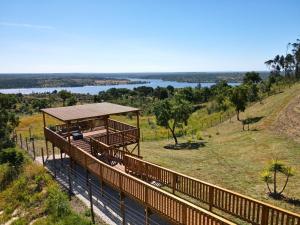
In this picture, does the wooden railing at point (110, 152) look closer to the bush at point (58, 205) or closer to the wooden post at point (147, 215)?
the bush at point (58, 205)

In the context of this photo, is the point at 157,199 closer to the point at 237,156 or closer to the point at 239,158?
the point at 239,158

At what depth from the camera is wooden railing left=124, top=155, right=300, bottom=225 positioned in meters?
8.16

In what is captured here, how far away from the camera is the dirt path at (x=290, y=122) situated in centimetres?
2352

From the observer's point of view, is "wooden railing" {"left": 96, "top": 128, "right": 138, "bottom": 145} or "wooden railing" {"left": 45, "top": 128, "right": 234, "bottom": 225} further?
"wooden railing" {"left": 96, "top": 128, "right": 138, "bottom": 145}

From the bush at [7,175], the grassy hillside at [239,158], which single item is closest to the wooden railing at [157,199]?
the grassy hillside at [239,158]

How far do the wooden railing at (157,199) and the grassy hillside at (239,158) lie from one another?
507cm

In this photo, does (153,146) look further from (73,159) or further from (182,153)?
(73,159)

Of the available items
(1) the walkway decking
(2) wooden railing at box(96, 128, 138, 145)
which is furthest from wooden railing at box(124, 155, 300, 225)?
(2) wooden railing at box(96, 128, 138, 145)

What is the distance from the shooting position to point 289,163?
55.0ft

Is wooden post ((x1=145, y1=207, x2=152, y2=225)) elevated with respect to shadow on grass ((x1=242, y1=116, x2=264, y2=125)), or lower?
elevated

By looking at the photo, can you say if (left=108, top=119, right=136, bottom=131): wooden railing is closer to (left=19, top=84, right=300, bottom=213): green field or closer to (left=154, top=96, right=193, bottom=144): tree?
(left=19, top=84, right=300, bottom=213): green field

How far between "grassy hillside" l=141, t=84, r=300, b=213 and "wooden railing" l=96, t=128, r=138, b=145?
237cm

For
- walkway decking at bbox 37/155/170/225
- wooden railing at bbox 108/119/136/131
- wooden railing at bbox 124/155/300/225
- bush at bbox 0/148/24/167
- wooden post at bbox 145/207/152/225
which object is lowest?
walkway decking at bbox 37/155/170/225

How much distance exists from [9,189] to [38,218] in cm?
473
